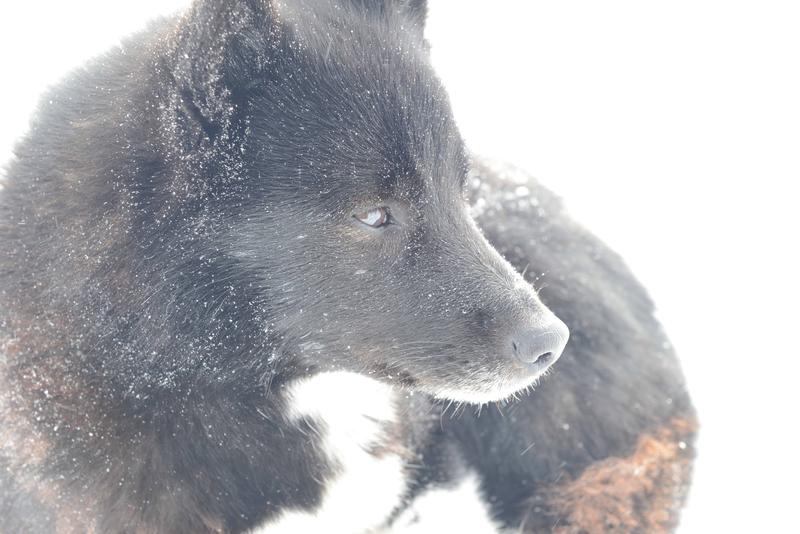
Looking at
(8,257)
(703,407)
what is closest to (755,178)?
(703,407)

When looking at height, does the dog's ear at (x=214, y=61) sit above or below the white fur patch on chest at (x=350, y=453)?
above

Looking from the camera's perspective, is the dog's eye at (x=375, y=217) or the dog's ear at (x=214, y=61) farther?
the dog's eye at (x=375, y=217)

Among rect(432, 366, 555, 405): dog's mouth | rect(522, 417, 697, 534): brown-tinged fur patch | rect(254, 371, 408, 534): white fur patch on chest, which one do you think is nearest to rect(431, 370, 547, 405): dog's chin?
rect(432, 366, 555, 405): dog's mouth

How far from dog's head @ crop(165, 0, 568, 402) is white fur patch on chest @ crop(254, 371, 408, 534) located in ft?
1.05

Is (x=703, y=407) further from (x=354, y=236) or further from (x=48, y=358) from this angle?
(x=48, y=358)

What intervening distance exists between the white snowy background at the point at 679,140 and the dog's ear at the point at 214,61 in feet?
2.15

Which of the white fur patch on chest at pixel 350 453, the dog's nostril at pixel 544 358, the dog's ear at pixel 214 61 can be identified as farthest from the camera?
the white fur patch on chest at pixel 350 453

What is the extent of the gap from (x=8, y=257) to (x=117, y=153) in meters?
0.51

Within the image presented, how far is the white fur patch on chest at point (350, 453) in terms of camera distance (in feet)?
10.2

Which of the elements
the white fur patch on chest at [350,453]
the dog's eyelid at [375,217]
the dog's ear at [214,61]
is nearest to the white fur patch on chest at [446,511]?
the white fur patch on chest at [350,453]

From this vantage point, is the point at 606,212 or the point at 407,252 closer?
the point at 407,252

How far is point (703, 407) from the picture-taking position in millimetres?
4480

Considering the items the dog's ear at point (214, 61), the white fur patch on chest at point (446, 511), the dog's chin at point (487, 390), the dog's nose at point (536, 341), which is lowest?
the white fur patch on chest at point (446, 511)

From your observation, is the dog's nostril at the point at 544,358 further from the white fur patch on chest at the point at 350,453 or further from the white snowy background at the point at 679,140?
the white snowy background at the point at 679,140
